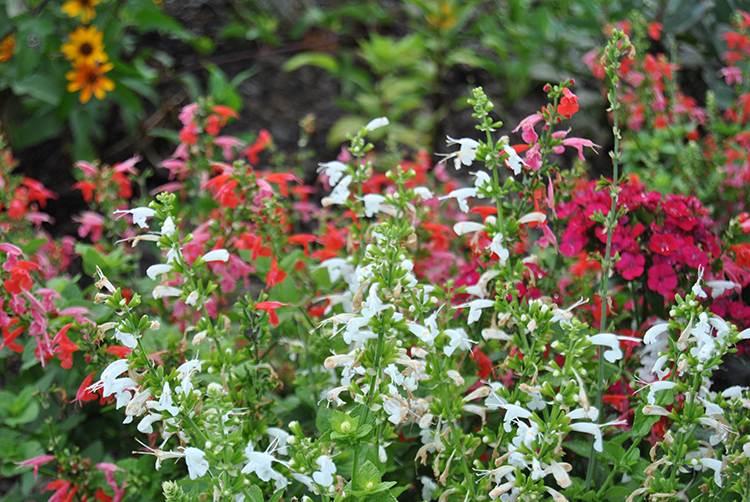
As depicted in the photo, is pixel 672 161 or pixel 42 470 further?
pixel 672 161

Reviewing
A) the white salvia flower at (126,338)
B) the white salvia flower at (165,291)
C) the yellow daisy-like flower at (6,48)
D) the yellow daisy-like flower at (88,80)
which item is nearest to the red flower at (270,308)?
the white salvia flower at (165,291)

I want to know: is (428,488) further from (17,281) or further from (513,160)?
(17,281)

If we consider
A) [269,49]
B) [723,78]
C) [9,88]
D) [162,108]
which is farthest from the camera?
[269,49]

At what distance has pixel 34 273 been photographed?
1557mm

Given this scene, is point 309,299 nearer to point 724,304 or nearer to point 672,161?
point 724,304

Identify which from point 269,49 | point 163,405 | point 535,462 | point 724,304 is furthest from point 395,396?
point 269,49

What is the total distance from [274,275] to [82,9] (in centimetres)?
231

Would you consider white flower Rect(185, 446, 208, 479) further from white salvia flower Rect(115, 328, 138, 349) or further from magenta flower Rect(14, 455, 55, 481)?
magenta flower Rect(14, 455, 55, 481)

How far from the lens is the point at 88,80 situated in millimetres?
2762

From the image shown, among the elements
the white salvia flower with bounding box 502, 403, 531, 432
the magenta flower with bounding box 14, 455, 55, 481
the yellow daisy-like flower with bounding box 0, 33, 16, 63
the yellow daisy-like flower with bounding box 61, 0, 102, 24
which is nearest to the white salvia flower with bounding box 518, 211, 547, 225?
the white salvia flower with bounding box 502, 403, 531, 432

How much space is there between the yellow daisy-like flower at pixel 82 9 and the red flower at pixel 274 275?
7.35ft

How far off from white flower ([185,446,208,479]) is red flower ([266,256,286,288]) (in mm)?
528

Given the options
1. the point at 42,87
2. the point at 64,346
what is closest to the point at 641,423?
the point at 64,346

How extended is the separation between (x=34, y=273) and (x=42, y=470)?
48 cm
